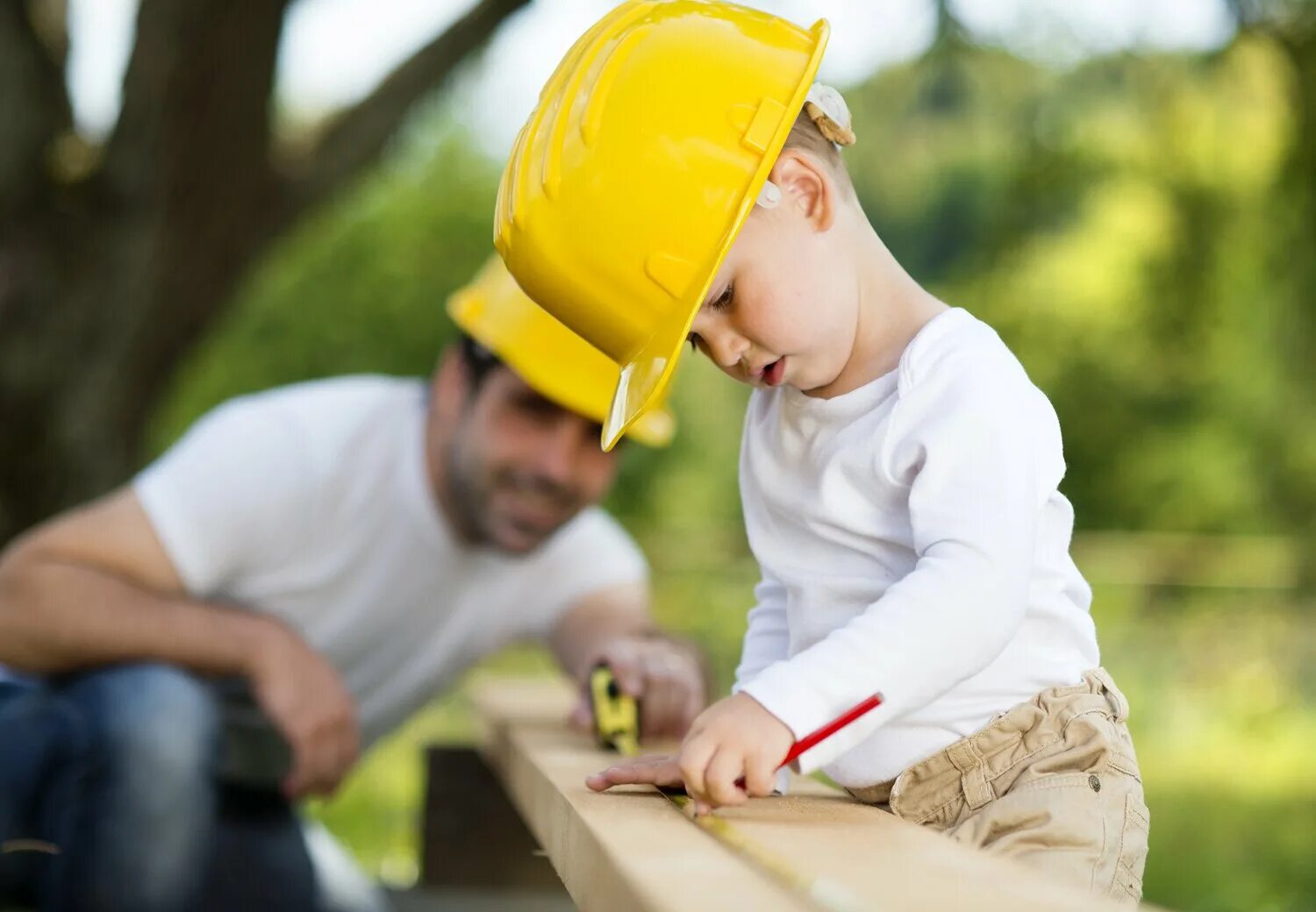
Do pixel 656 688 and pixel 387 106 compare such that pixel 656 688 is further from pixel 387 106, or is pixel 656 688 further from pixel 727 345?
pixel 387 106

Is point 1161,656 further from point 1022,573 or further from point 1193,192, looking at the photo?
point 1022,573

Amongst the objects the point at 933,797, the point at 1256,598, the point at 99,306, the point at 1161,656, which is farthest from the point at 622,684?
the point at 1256,598

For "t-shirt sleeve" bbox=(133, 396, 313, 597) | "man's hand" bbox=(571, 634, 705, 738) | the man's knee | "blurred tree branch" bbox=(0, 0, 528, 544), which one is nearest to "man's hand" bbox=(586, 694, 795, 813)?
"man's hand" bbox=(571, 634, 705, 738)

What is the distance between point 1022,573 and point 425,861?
6.82 ft

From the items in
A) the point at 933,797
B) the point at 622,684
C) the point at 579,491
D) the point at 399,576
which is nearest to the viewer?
the point at 933,797

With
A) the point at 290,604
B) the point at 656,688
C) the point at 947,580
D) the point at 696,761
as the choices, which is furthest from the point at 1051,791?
the point at 290,604

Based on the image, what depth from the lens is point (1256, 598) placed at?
11625 mm

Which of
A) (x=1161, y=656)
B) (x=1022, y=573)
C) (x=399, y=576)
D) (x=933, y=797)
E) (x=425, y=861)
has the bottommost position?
(x=1161, y=656)

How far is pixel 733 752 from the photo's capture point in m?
1.28

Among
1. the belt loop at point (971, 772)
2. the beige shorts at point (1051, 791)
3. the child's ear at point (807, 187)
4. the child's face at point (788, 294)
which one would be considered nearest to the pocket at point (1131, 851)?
the beige shorts at point (1051, 791)

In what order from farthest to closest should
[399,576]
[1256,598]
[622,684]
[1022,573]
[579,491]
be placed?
[1256,598]
[399,576]
[579,491]
[622,684]
[1022,573]

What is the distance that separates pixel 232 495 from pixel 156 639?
0.35m

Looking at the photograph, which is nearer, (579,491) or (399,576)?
(579,491)

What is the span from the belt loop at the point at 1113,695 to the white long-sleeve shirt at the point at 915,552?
0.05 ft
